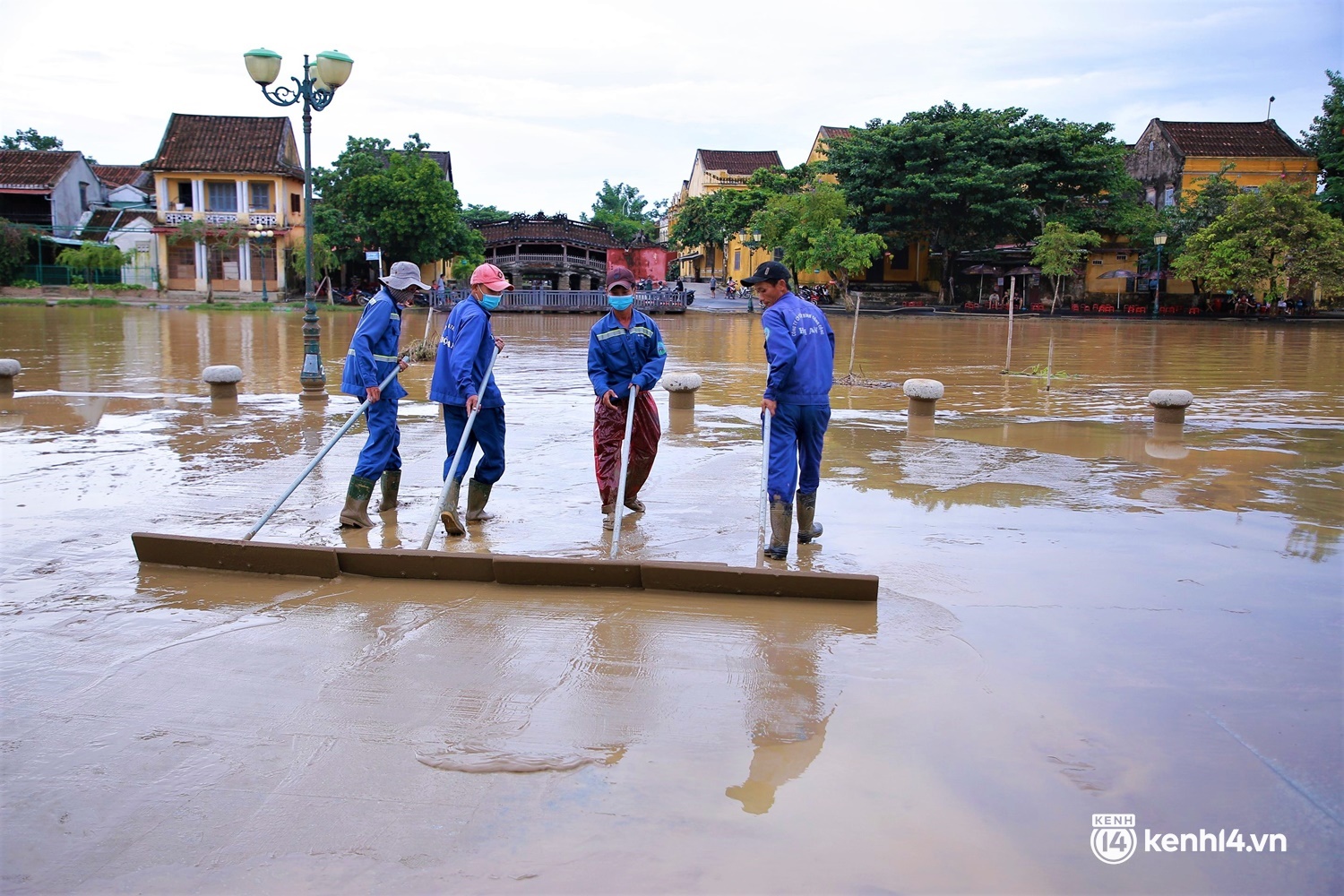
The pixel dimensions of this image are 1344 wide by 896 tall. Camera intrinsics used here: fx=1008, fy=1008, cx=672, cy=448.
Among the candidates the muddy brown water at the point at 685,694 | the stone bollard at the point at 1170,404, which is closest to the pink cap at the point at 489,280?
the muddy brown water at the point at 685,694

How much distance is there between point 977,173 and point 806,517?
1483 inches

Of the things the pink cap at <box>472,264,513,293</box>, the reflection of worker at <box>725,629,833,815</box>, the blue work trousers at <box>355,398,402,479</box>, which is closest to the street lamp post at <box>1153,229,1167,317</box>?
the pink cap at <box>472,264,513,293</box>

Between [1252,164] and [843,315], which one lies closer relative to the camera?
[843,315]

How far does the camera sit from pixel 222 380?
11.3 m

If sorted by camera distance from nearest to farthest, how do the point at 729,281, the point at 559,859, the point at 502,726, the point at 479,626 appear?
the point at 559,859
the point at 502,726
the point at 479,626
the point at 729,281

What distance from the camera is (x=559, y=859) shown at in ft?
Answer: 9.11

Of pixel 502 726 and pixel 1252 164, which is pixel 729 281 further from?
pixel 502 726

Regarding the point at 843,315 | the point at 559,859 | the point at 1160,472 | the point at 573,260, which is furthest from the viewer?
the point at 573,260

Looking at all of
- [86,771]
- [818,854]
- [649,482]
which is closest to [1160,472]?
[649,482]

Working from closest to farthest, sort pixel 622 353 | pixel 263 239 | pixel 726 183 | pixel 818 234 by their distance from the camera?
pixel 622 353 < pixel 818 234 < pixel 263 239 < pixel 726 183

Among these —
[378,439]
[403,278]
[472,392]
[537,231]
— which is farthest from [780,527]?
[537,231]

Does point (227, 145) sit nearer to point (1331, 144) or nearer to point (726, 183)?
point (726, 183)

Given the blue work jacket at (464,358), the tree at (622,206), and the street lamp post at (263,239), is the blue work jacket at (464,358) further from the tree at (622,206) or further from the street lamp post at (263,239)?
the tree at (622,206)

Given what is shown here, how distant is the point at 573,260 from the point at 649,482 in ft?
134
